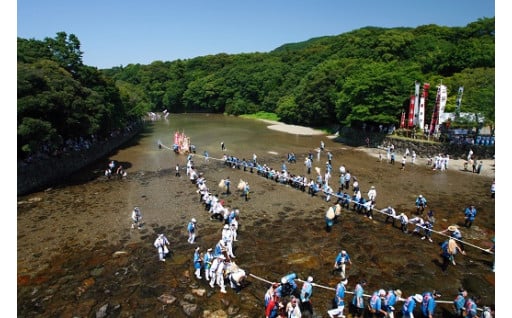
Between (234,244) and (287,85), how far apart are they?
78.5 meters

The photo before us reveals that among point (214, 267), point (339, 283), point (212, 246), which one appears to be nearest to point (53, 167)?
point (212, 246)

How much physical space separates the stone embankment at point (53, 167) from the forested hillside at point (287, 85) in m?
2.32

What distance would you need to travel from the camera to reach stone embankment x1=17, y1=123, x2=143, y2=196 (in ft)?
94.7

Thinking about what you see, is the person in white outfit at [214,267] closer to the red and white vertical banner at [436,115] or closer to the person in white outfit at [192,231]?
the person in white outfit at [192,231]

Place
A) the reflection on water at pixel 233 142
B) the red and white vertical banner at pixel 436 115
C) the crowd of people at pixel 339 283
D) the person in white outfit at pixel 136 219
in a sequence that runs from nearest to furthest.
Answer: the crowd of people at pixel 339 283 → the person in white outfit at pixel 136 219 → the red and white vertical banner at pixel 436 115 → the reflection on water at pixel 233 142

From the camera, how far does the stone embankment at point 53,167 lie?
28.9 m

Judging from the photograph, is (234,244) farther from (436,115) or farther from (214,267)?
(436,115)

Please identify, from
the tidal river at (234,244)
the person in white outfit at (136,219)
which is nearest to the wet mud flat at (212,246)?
the tidal river at (234,244)

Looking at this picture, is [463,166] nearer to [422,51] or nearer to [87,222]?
[87,222]

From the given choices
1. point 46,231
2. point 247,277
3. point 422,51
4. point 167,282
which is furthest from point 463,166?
point 422,51

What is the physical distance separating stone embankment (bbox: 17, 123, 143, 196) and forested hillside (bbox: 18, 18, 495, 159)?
232 centimetres

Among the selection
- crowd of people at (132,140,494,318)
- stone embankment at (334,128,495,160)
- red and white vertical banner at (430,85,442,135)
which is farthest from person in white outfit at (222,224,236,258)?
red and white vertical banner at (430,85,442,135)

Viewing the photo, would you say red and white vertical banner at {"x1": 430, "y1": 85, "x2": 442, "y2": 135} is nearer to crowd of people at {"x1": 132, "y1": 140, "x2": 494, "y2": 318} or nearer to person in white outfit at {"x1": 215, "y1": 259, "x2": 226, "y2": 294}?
crowd of people at {"x1": 132, "y1": 140, "x2": 494, "y2": 318}

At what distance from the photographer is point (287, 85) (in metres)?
92.3
